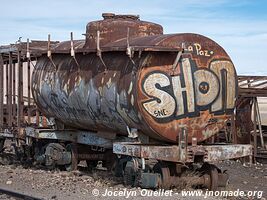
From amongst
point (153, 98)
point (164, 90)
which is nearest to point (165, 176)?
point (153, 98)

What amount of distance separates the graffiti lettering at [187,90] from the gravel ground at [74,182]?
65.2 inches

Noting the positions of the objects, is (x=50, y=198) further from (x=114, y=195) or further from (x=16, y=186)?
(x=16, y=186)

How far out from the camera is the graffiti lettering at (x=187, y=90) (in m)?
11.5

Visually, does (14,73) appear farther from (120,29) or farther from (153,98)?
(153,98)

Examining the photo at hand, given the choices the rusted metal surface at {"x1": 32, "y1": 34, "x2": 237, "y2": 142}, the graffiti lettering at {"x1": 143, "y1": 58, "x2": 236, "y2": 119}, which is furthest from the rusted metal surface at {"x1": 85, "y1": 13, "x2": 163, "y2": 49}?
the graffiti lettering at {"x1": 143, "y1": 58, "x2": 236, "y2": 119}

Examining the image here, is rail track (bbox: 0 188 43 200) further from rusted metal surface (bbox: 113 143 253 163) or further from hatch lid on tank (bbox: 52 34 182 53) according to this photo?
hatch lid on tank (bbox: 52 34 182 53)

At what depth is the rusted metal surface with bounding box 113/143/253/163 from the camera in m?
11.5

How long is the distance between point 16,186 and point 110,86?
304cm

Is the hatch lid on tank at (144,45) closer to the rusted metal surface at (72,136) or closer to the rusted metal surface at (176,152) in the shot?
the rusted metal surface at (176,152)

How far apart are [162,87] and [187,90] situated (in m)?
0.53

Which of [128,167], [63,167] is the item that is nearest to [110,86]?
[128,167]

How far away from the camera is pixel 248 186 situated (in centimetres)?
1383

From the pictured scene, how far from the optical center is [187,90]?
462 inches

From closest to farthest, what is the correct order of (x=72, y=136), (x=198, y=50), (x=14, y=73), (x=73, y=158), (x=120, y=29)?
(x=198, y=50), (x=120, y=29), (x=73, y=158), (x=72, y=136), (x=14, y=73)
